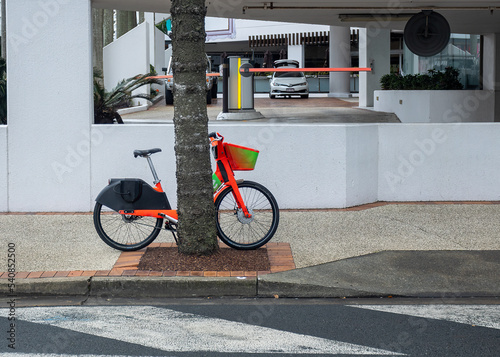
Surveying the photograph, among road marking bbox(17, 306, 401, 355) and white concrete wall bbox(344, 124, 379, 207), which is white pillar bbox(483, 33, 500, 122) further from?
road marking bbox(17, 306, 401, 355)

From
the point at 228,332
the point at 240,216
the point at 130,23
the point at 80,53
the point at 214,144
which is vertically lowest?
the point at 228,332

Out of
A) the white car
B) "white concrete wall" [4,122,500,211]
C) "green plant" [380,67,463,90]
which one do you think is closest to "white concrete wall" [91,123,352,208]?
"white concrete wall" [4,122,500,211]

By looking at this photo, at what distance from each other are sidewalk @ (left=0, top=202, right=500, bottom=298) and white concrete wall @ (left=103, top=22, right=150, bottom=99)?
16880mm

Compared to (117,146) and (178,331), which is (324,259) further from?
(117,146)

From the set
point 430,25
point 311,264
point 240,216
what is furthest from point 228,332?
point 430,25

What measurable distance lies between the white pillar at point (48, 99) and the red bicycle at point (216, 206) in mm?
2411

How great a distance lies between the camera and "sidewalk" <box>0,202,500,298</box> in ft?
20.5

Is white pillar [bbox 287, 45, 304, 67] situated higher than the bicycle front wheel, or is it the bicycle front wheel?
white pillar [bbox 287, 45, 304, 67]

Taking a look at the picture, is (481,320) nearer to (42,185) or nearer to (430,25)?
(42,185)

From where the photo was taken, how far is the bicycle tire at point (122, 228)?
7.31m

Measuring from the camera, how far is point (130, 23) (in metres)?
35.6

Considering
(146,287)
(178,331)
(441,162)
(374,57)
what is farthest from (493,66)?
(178,331)

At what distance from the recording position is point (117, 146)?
9.63 meters

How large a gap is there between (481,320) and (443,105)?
497 inches
